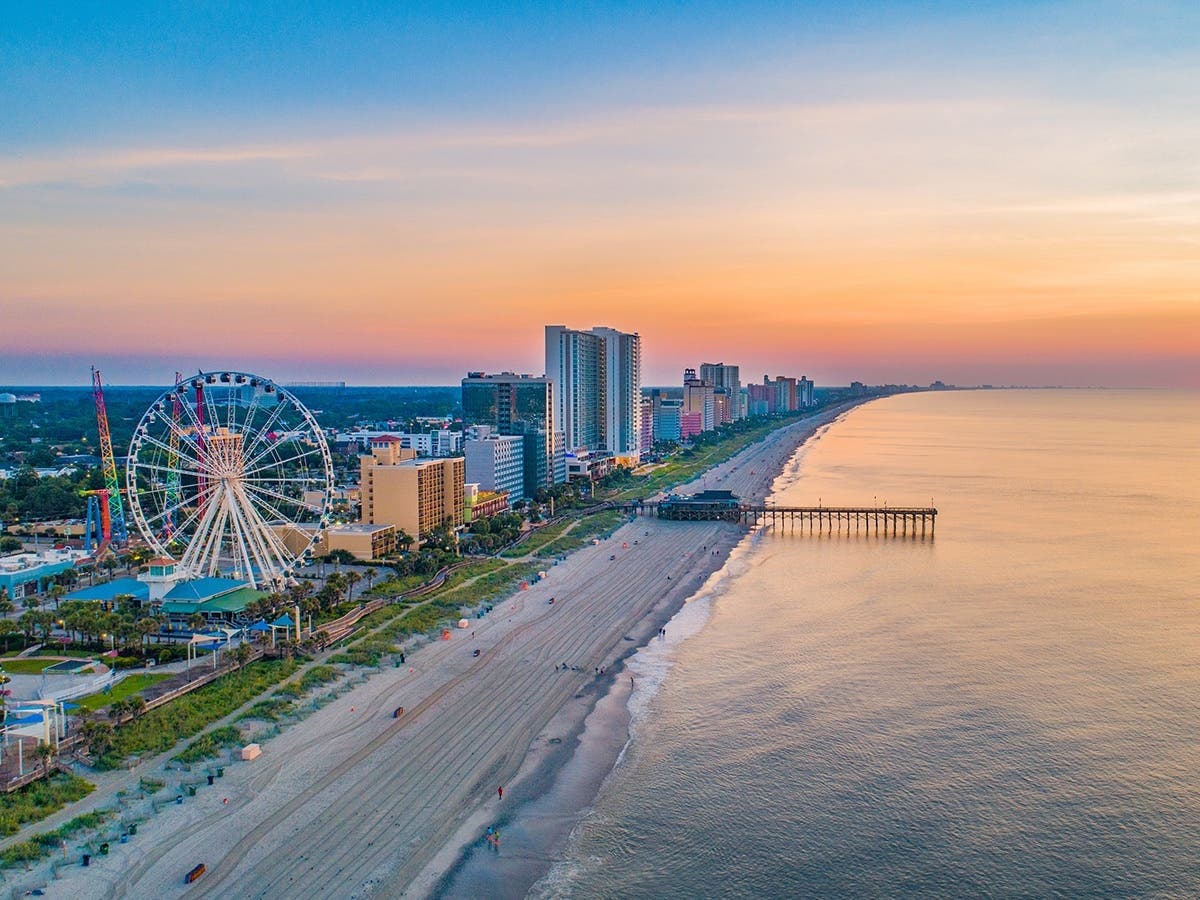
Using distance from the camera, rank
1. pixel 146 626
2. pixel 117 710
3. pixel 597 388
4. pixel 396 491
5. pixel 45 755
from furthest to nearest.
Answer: pixel 597 388
pixel 396 491
pixel 146 626
pixel 117 710
pixel 45 755

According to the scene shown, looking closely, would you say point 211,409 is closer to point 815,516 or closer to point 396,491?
point 396,491

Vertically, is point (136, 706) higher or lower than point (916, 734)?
higher

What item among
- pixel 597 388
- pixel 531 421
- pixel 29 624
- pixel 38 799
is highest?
pixel 597 388

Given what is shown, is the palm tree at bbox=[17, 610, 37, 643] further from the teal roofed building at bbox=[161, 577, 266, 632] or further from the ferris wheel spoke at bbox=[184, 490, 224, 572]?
the ferris wheel spoke at bbox=[184, 490, 224, 572]

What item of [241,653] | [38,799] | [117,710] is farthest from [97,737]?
[241,653]

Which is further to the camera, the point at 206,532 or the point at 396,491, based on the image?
the point at 396,491

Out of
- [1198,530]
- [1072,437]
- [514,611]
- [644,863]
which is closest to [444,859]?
[644,863]
